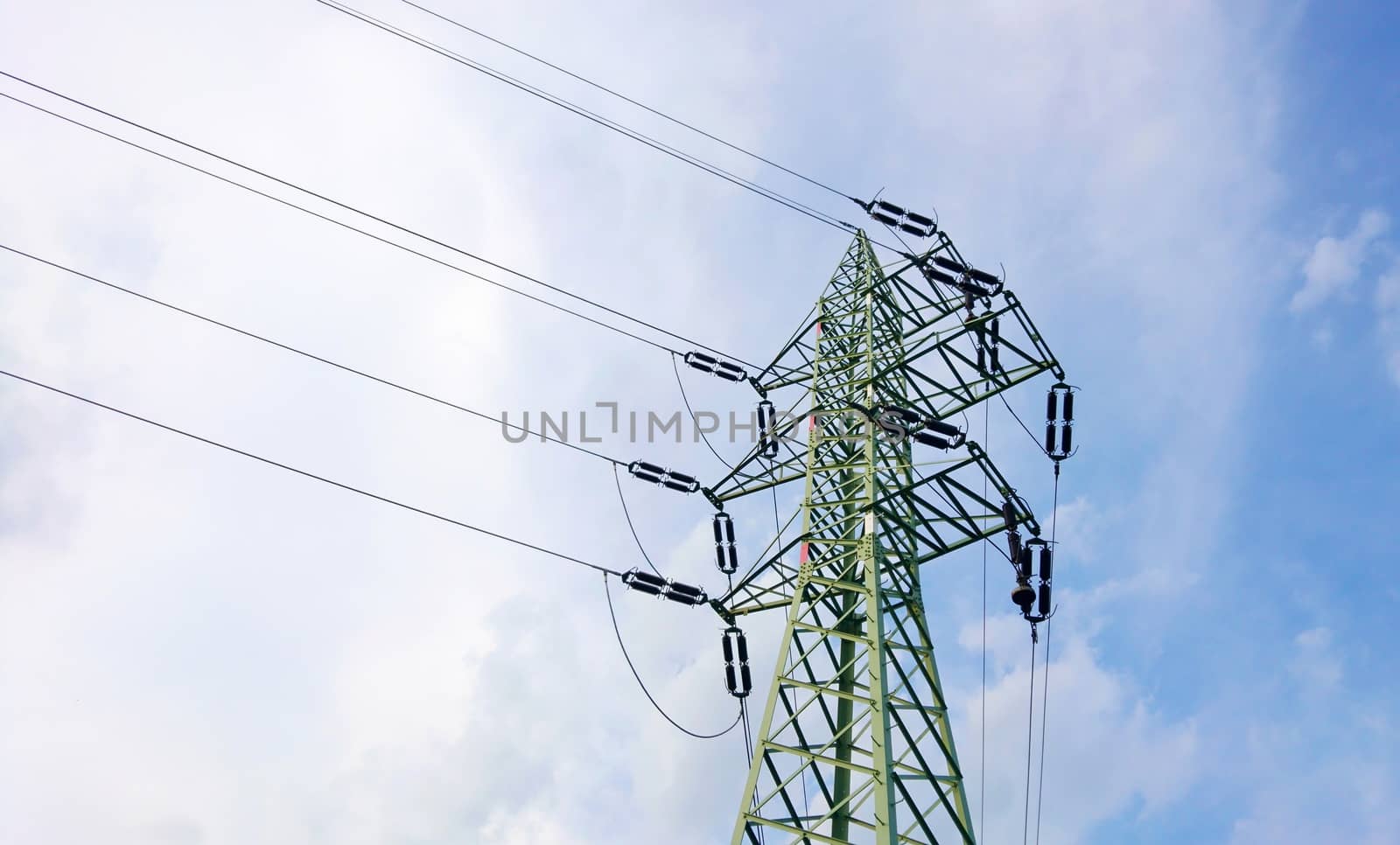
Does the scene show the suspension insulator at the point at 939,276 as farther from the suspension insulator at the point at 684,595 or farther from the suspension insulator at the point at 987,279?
the suspension insulator at the point at 684,595

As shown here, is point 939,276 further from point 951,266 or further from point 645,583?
point 645,583

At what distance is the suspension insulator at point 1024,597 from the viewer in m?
16.2

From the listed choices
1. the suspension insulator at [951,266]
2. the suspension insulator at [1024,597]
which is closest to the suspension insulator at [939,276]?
the suspension insulator at [951,266]

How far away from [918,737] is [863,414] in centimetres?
558

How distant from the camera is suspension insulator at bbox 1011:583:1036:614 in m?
16.2

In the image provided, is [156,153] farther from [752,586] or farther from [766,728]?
[766,728]

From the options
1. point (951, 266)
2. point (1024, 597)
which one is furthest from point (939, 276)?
point (1024, 597)

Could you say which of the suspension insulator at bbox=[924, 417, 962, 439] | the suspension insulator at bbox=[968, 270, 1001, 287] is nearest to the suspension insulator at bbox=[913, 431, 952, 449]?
the suspension insulator at bbox=[924, 417, 962, 439]

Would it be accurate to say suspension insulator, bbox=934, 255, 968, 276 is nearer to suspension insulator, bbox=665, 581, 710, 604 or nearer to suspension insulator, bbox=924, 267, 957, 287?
suspension insulator, bbox=924, 267, 957, 287

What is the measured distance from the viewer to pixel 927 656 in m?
13.3

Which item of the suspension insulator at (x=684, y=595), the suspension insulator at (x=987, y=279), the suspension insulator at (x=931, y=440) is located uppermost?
the suspension insulator at (x=987, y=279)

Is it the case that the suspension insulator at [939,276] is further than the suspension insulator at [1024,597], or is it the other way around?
the suspension insulator at [939,276]

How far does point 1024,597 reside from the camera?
1622cm

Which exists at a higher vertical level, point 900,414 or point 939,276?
point 939,276
